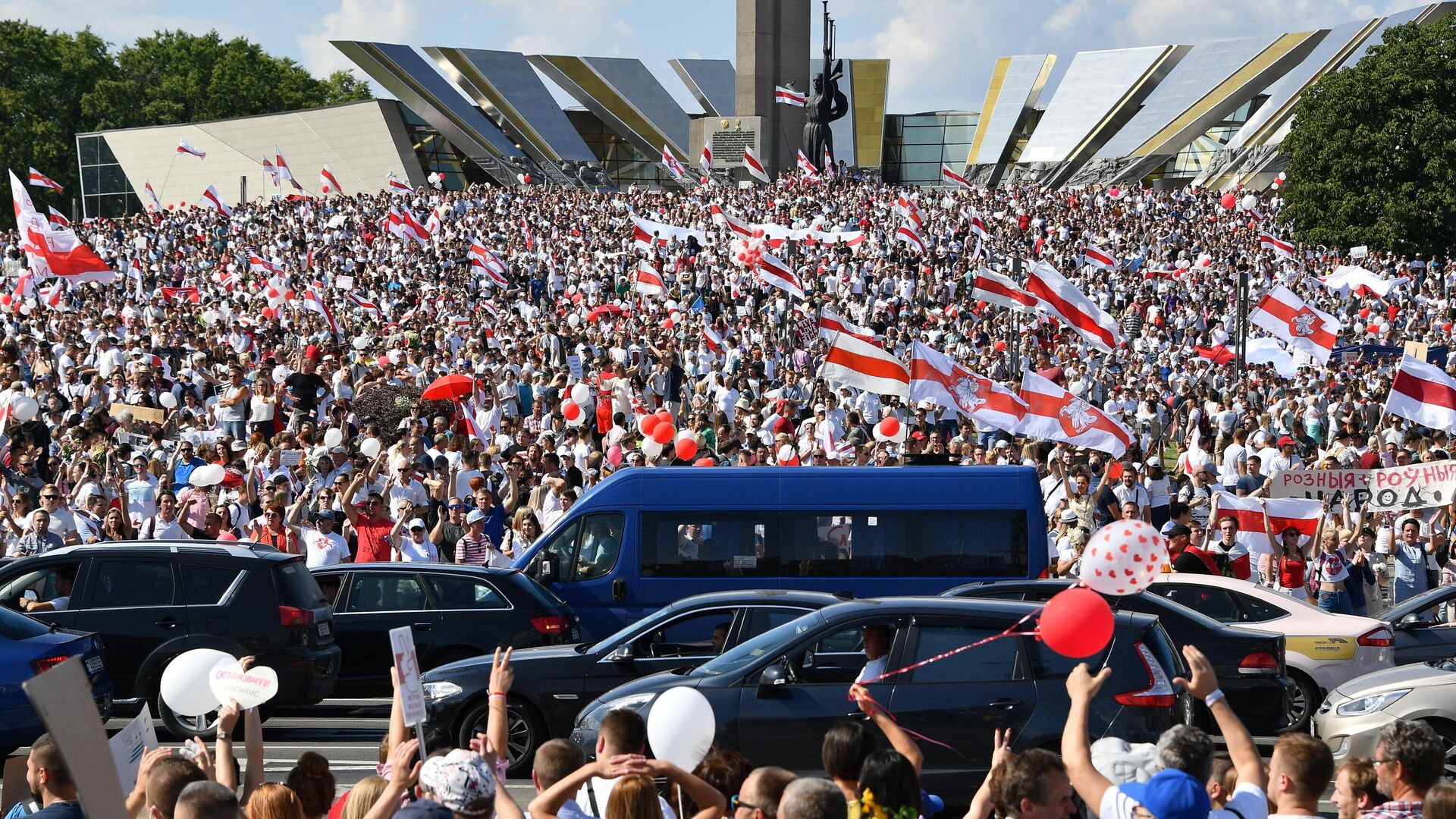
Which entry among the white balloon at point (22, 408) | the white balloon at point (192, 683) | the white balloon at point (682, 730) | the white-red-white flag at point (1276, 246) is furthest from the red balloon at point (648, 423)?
the white-red-white flag at point (1276, 246)

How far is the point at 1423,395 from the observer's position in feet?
56.8

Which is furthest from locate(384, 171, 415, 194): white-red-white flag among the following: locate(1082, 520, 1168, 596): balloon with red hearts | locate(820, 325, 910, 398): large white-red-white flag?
locate(1082, 520, 1168, 596): balloon with red hearts

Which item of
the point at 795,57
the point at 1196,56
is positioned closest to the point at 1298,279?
the point at 795,57

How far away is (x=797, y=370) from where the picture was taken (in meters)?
25.7

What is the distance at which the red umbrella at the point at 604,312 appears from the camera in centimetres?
3253

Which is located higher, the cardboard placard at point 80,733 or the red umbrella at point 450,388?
the cardboard placard at point 80,733

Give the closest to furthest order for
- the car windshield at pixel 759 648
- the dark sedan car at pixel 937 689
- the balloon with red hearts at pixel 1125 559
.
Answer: the balloon with red hearts at pixel 1125 559, the dark sedan car at pixel 937 689, the car windshield at pixel 759 648

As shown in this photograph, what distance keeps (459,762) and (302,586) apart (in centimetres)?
707

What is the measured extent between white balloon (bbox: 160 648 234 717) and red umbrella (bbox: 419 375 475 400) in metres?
13.7

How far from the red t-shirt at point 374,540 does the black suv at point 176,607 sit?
8.96ft

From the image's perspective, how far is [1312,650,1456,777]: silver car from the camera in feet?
30.5

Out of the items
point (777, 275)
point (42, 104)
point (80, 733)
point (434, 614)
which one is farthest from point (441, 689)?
point (42, 104)

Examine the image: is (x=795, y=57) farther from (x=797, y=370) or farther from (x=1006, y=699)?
(x=1006, y=699)

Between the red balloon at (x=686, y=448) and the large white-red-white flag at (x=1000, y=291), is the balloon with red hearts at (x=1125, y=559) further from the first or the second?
the large white-red-white flag at (x=1000, y=291)
